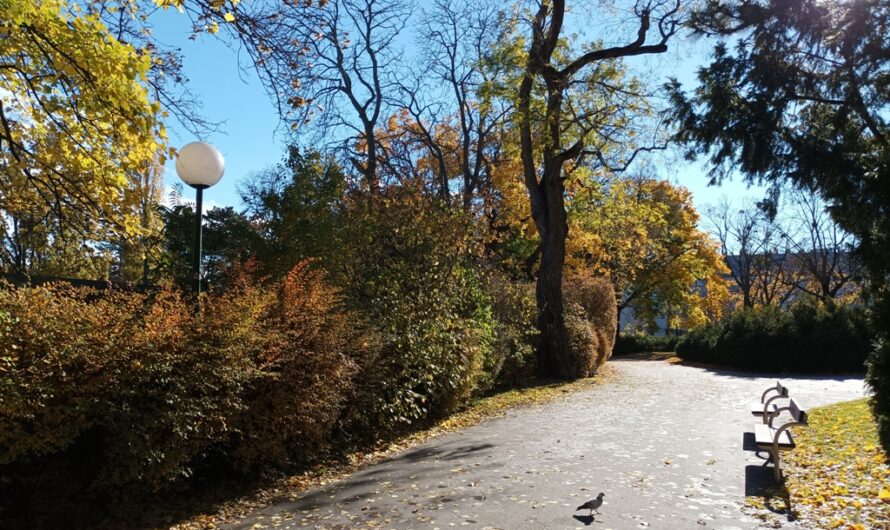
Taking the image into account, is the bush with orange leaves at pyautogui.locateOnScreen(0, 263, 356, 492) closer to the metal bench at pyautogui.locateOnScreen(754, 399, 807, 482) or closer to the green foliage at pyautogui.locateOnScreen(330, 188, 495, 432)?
the green foliage at pyautogui.locateOnScreen(330, 188, 495, 432)

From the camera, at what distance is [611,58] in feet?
55.6

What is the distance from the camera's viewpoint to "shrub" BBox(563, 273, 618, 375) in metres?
19.5

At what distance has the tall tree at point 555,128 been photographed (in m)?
16.5

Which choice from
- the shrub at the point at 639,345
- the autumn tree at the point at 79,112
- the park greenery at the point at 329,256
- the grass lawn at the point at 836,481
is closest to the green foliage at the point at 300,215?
the park greenery at the point at 329,256

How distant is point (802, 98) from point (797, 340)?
538 inches

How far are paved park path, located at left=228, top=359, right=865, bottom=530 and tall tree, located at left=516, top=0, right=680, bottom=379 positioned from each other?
583cm

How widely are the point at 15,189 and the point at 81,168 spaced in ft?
6.46

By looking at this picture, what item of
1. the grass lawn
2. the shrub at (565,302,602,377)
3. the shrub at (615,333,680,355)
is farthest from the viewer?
the shrub at (615,333,680,355)

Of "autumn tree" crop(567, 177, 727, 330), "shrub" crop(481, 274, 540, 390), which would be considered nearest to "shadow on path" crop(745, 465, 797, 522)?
"shrub" crop(481, 274, 540, 390)

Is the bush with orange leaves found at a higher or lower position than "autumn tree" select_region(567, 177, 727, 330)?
lower

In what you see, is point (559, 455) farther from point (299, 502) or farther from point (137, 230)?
point (137, 230)

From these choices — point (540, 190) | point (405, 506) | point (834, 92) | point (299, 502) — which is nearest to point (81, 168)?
point (299, 502)

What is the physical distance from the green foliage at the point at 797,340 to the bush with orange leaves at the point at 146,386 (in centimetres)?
1976

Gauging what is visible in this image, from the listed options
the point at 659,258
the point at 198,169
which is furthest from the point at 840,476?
the point at 659,258
